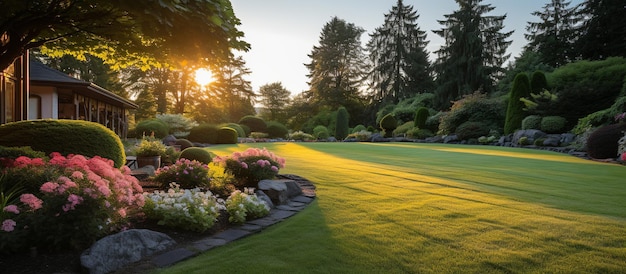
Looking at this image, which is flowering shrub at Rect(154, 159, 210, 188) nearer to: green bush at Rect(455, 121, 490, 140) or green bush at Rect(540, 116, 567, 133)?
green bush at Rect(540, 116, 567, 133)

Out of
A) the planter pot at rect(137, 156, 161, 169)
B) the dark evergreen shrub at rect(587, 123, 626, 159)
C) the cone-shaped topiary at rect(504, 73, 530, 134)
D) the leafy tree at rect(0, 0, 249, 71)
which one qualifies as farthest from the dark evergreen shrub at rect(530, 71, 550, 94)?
the leafy tree at rect(0, 0, 249, 71)

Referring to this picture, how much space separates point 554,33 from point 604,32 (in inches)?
266

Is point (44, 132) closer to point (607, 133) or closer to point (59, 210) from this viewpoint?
point (59, 210)

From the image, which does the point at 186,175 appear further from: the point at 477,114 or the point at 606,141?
the point at 477,114

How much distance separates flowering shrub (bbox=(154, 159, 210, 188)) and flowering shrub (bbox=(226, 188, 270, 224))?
1472mm

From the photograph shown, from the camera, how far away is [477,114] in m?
25.2

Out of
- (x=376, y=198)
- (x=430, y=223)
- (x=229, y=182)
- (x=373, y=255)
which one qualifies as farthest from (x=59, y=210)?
(x=376, y=198)

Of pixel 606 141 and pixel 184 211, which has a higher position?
pixel 606 141

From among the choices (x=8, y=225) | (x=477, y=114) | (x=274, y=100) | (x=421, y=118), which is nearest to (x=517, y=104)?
(x=477, y=114)

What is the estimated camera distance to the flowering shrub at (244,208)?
4.03m

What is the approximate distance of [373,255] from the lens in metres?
3.09

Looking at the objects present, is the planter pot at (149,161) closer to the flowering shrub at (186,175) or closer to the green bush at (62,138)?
the green bush at (62,138)

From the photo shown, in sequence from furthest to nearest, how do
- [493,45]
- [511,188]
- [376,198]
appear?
[493,45]
[511,188]
[376,198]

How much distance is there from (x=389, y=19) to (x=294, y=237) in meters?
42.7
